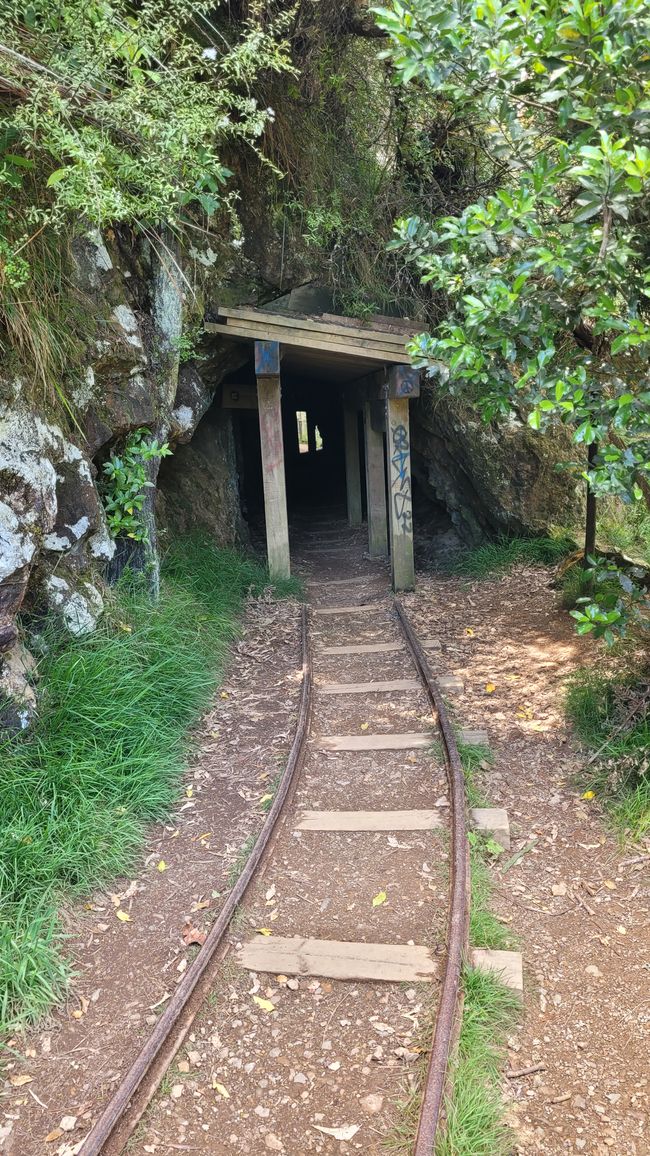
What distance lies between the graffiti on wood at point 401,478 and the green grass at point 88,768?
142 inches

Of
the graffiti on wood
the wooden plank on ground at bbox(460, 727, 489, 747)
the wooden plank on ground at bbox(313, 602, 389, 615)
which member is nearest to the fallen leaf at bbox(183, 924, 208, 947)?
the wooden plank on ground at bbox(460, 727, 489, 747)

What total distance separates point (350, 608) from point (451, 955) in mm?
5727

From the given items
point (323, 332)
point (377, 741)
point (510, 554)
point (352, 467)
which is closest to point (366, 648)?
point (377, 741)

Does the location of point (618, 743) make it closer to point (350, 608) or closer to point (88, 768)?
point (88, 768)

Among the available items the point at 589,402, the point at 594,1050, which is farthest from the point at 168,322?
the point at 594,1050

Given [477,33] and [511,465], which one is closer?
[477,33]

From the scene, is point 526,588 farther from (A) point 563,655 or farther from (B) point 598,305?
(B) point 598,305

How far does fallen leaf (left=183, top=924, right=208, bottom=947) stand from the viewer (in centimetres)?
349

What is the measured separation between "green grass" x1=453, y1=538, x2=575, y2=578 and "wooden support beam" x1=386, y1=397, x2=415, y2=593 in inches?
39.0

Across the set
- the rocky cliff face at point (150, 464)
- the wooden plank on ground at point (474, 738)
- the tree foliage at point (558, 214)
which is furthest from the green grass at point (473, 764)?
the rocky cliff face at point (150, 464)

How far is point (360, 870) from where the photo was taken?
4.01m

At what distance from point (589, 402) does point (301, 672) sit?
3.76m

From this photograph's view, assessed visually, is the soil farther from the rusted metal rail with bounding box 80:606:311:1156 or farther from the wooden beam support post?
the wooden beam support post

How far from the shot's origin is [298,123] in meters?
8.12
